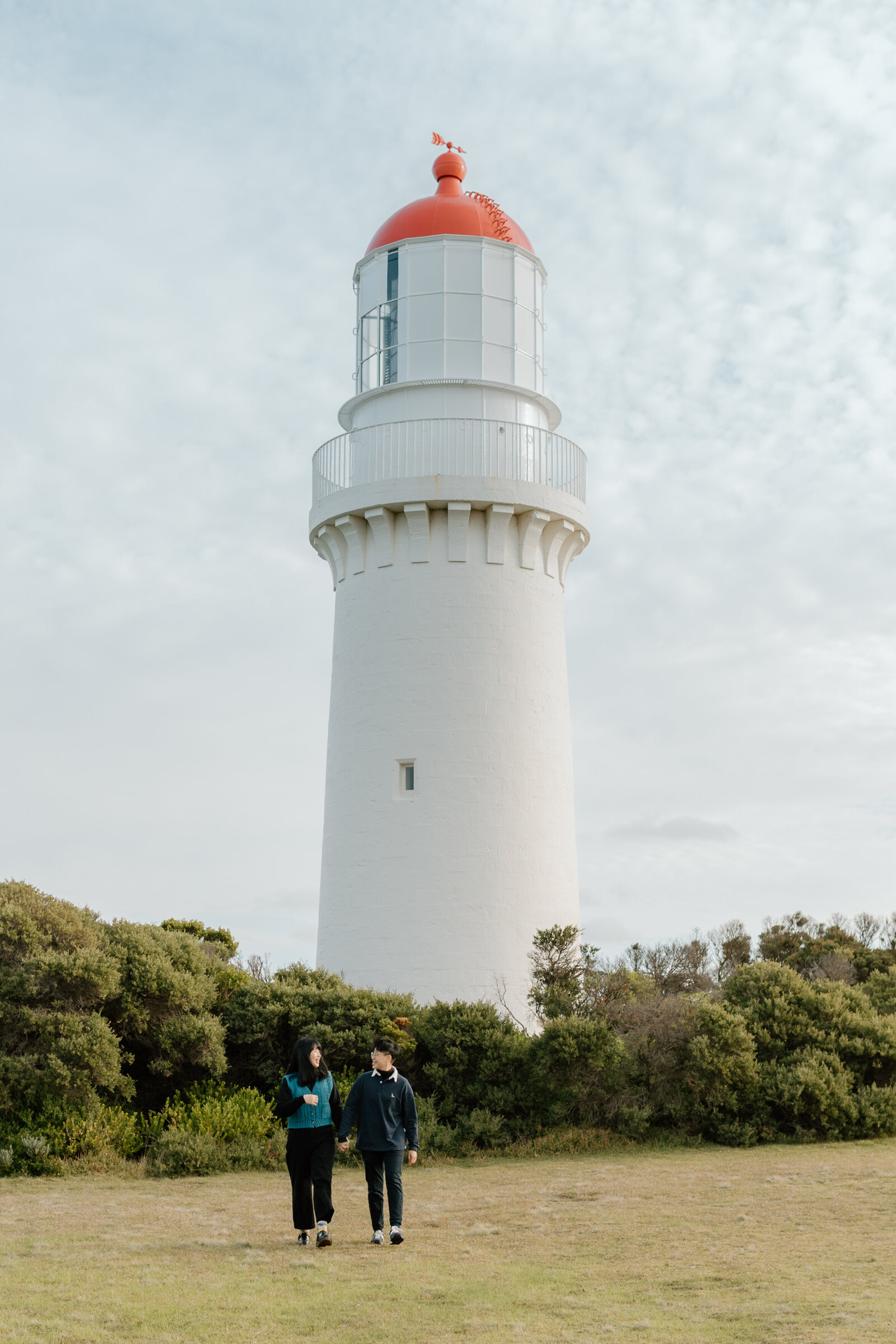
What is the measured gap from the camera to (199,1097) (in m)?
14.1

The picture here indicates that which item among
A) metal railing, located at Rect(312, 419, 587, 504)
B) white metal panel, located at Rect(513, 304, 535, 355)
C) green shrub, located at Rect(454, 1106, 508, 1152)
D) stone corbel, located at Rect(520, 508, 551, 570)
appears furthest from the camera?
white metal panel, located at Rect(513, 304, 535, 355)

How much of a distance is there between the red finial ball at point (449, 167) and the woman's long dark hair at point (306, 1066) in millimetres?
17922

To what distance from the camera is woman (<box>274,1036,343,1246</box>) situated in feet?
30.0

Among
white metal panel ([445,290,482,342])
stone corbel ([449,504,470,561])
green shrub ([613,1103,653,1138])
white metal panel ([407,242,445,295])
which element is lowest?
green shrub ([613,1103,653,1138])

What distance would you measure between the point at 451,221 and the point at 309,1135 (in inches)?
657

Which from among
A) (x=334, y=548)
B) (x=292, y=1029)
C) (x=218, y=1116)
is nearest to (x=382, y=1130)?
(x=218, y=1116)

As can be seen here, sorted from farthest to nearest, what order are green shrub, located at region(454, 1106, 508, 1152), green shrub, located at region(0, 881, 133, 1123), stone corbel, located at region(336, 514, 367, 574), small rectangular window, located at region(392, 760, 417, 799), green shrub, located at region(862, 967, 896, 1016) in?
stone corbel, located at region(336, 514, 367, 574) → small rectangular window, located at region(392, 760, 417, 799) → green shrub, located at region(862, 967, 896, 1016) → green shrub, located at region(454, 1106, 508, 1152) → green shrub, located at region(0, 881, 133, 1123)

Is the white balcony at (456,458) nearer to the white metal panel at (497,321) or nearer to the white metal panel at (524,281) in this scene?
the white metal panel at (497,321)

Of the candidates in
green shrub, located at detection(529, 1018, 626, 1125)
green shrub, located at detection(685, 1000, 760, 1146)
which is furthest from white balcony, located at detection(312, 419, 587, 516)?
green shrub, located at detection(685, 1000, 760, 1146)

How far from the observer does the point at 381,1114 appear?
9.03 metres

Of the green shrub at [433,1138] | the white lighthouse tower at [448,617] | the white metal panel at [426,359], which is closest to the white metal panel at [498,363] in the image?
the white lighthouse tower at [448,617]

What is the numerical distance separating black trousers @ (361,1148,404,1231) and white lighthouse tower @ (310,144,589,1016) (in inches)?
345

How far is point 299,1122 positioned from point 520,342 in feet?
51.1

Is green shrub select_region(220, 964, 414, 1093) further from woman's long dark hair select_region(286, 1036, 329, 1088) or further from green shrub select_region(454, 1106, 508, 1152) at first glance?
woman's long dark hair select_region(286, 1036, 329, 1088)
